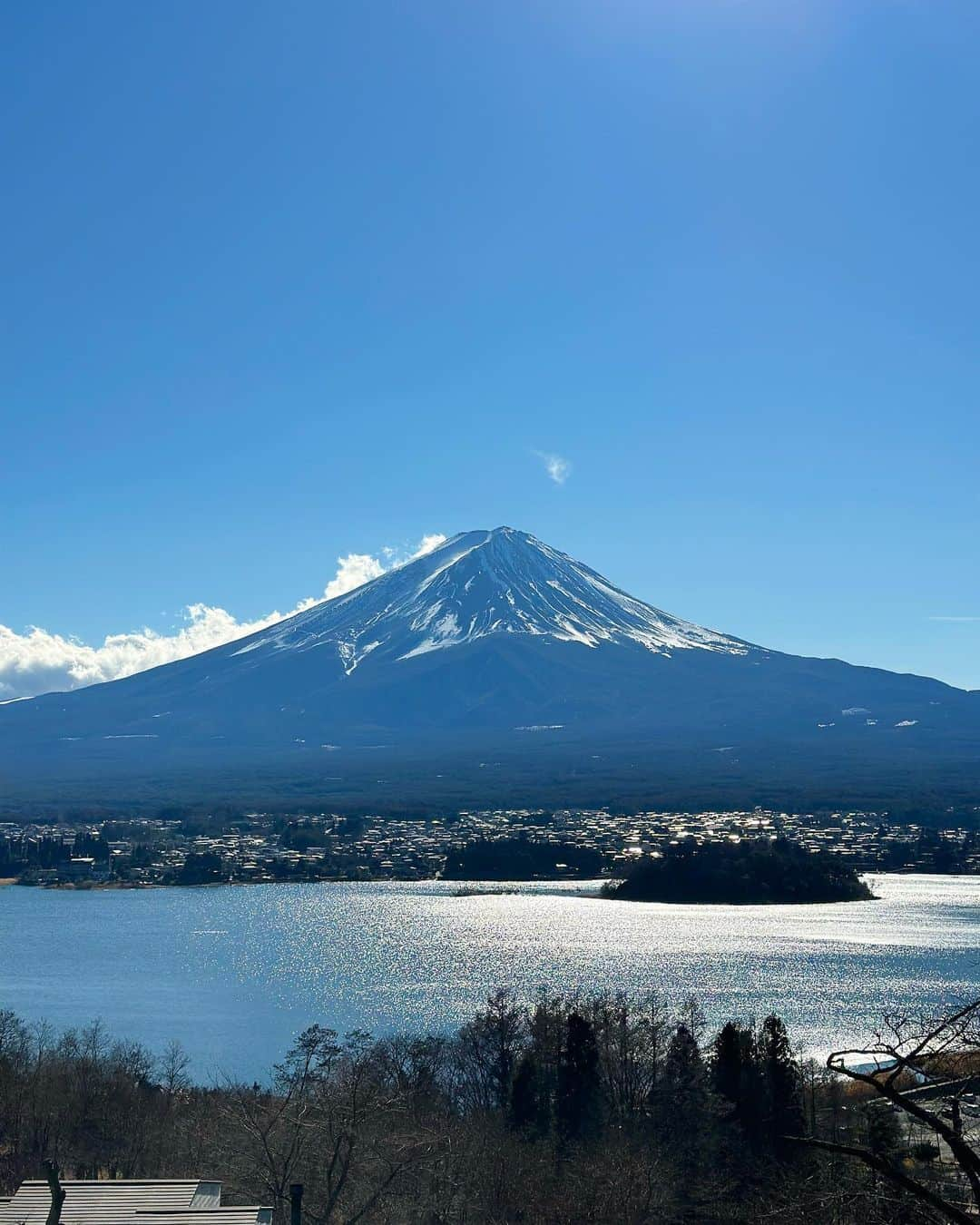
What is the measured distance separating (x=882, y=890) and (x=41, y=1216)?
56.4 meters

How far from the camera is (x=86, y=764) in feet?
504

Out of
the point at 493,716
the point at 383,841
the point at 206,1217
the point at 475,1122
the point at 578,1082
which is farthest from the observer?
the point at 493,716

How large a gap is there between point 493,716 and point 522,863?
333 feet

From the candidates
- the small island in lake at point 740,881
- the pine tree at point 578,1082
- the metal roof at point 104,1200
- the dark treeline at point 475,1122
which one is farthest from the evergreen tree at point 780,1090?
the small island in lake at point 740,881

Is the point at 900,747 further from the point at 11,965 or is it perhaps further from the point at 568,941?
the point at 11,965

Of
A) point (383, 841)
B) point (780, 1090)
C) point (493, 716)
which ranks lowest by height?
point (780, 1090)

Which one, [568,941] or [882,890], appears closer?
[568,941]

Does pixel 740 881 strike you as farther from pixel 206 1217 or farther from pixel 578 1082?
pixel 206 1217

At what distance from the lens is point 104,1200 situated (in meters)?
11.1

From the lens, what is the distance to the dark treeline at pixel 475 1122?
1425cm

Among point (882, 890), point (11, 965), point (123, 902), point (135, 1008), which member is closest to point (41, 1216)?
point (135, 1008)

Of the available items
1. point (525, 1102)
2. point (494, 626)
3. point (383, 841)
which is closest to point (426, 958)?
point (525, 1102)

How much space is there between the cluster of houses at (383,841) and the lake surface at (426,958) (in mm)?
8520

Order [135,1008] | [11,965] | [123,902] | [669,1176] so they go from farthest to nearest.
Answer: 1. [123,902]
2. [11,965]
3. [135,1008]
4. [669,1176]
